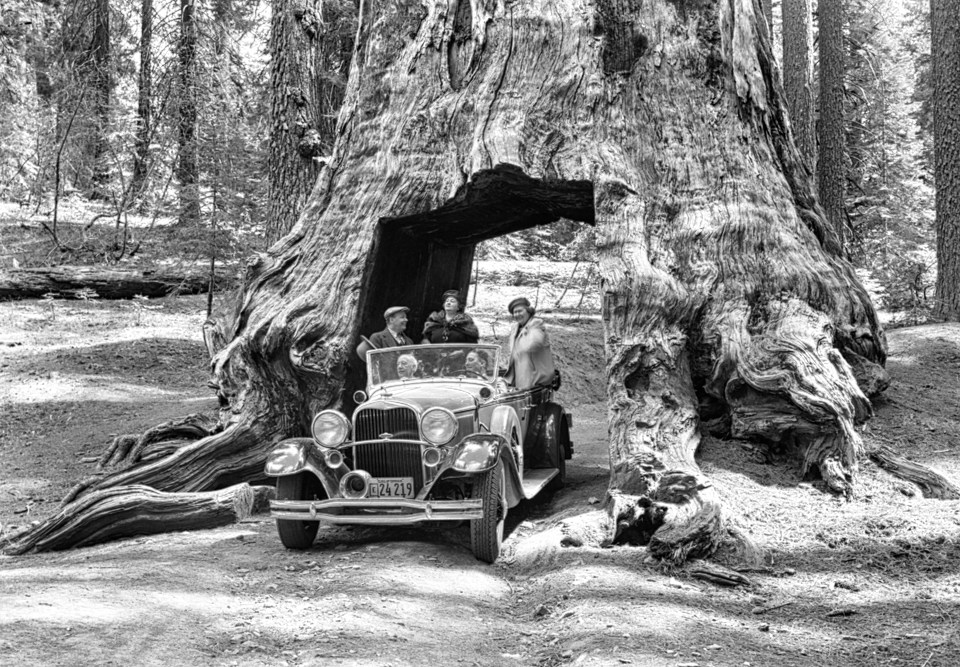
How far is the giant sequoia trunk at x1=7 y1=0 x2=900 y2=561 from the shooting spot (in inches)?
347

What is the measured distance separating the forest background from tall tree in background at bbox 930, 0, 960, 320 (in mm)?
1165

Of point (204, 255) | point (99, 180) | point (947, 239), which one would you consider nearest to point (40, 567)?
point (204, 255)

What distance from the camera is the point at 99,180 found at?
2664cm

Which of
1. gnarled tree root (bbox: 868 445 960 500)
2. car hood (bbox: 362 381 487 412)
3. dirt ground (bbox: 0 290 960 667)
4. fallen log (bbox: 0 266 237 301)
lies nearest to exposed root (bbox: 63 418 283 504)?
dirt ground (bbox: 0 290 960 667)

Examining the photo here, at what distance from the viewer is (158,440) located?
10477 mm

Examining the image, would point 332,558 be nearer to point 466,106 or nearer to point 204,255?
point 466,106

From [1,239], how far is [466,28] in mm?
13332

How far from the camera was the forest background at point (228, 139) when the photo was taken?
47.0 ft

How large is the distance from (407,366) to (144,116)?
59.6 feet

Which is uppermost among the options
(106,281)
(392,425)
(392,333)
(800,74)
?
(800,74)

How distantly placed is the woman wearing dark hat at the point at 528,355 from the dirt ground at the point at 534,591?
1.23 metres

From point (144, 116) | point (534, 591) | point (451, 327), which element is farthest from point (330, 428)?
point (144, 116)

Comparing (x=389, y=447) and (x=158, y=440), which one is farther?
(x=158, y=440)

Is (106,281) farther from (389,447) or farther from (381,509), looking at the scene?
(381,509)
